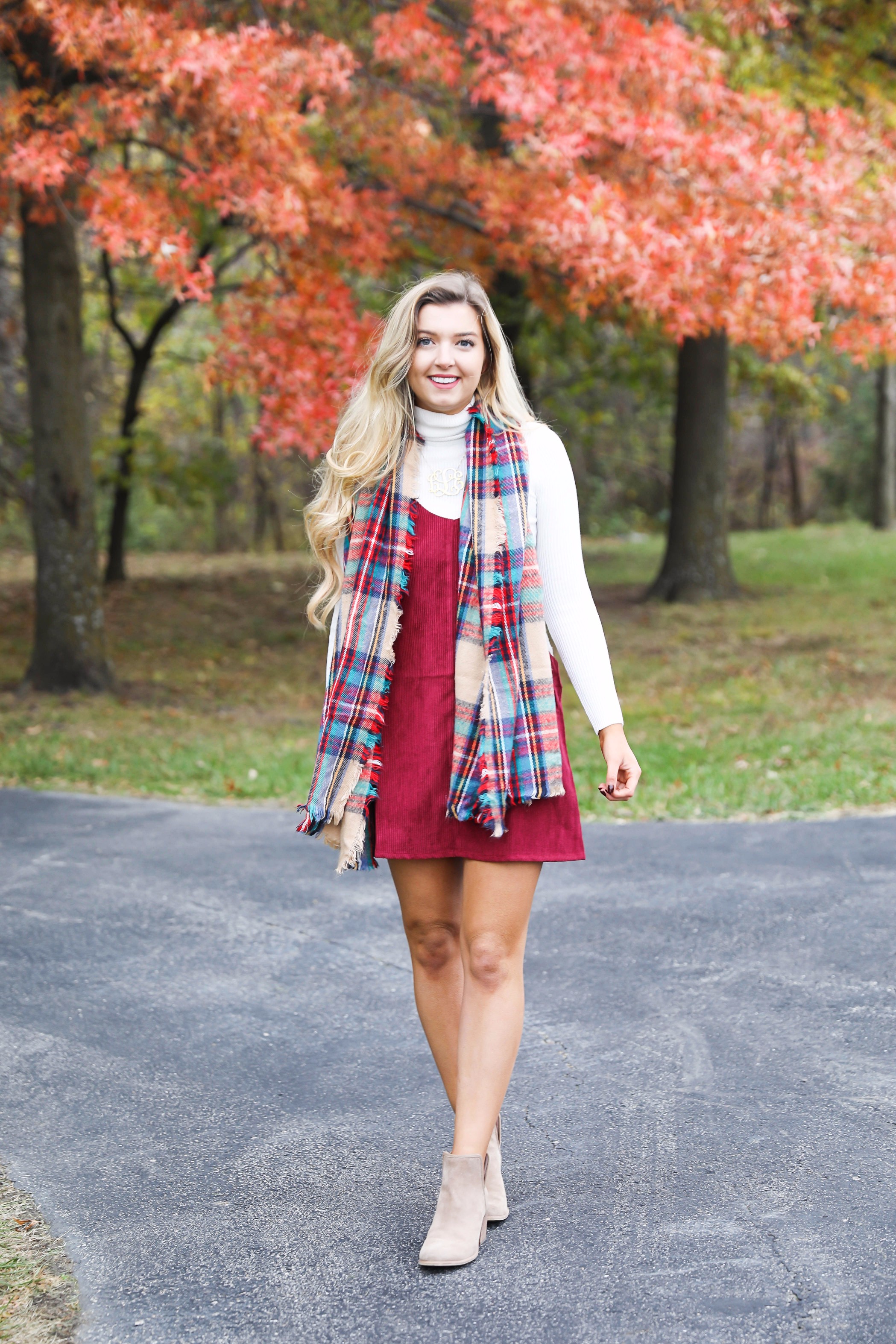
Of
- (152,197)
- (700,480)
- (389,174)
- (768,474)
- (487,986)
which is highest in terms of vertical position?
(389,174)

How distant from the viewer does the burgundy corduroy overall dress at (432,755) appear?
2.82 metres

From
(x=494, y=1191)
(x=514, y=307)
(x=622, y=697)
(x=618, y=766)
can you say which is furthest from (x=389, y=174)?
(x=494, y=1191)

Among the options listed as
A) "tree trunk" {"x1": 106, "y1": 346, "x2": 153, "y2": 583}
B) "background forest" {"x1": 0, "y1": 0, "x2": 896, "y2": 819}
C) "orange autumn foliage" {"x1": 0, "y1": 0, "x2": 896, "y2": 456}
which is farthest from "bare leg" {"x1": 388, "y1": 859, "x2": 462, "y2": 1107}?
"tree trunk" {"x1": 106, "y1": 346, "x2": 153, "y2": 583}

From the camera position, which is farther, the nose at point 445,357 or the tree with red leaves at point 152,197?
the tree with red leaves at point 152,197

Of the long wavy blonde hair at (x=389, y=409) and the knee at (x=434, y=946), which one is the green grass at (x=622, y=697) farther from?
the long wavy blonde hair at (x=389, y=409)

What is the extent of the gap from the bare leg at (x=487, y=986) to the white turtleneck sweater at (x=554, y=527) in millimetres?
393

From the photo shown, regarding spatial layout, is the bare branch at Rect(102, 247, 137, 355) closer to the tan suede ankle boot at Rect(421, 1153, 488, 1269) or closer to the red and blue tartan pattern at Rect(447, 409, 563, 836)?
the red and blue tartan pattern at Rect(447, 409, 563, 836)

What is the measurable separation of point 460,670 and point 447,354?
680 mm

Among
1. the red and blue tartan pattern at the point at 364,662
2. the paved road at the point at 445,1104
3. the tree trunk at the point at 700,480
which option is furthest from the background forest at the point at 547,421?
the red and blue tartan pattern at the point at 364,662

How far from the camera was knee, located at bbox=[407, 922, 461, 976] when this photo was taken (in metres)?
2.96

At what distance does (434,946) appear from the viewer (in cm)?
297

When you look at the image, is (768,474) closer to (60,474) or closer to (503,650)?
(60,474)

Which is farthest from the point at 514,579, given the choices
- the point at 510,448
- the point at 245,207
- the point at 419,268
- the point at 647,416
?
the point at 647,416

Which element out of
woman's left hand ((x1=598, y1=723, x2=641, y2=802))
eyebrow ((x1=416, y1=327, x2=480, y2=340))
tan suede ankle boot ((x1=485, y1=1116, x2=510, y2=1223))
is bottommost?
tan suede ankle boot ((x1=485, y1=1116, x2=510, y2=1223))
